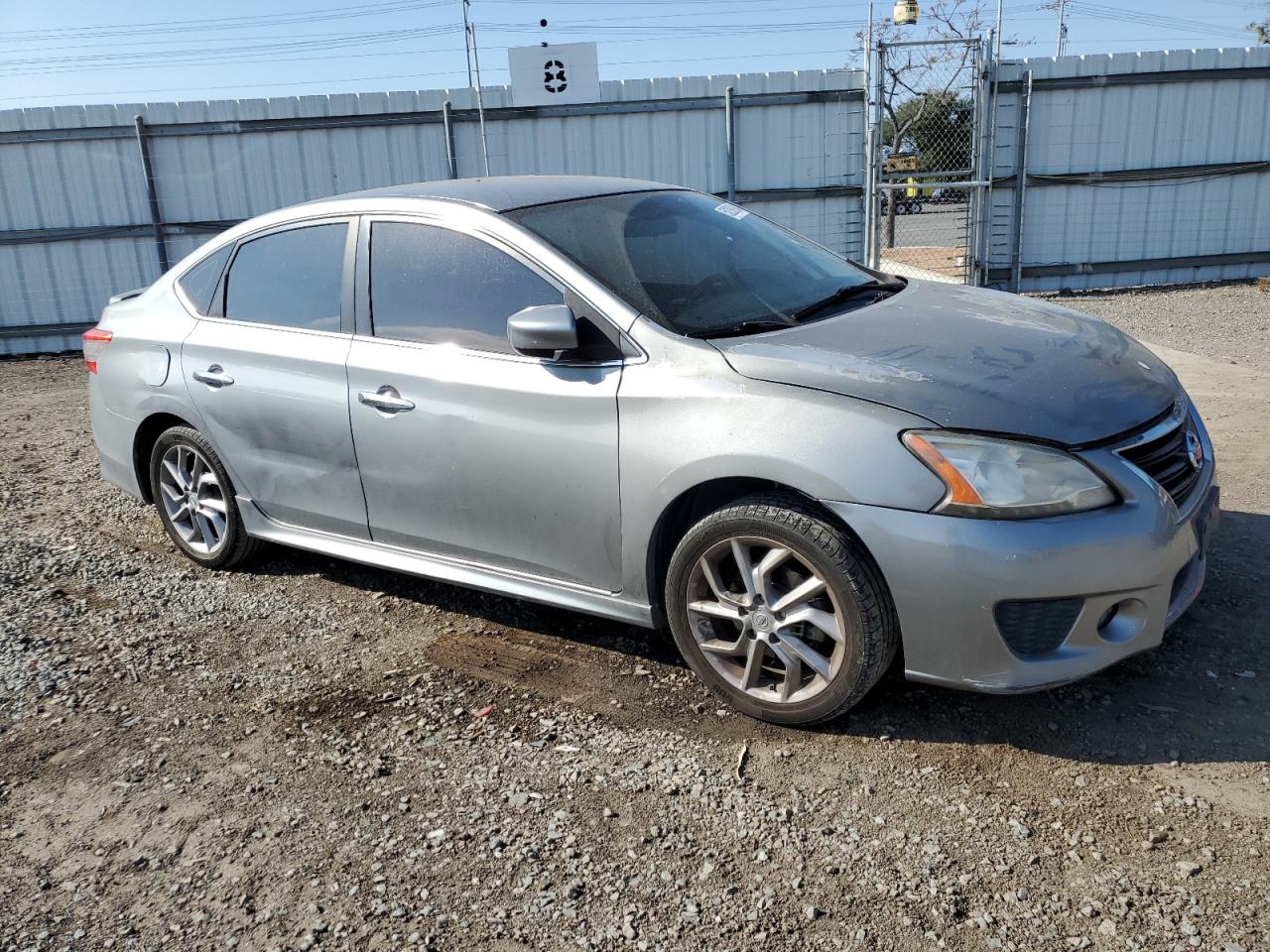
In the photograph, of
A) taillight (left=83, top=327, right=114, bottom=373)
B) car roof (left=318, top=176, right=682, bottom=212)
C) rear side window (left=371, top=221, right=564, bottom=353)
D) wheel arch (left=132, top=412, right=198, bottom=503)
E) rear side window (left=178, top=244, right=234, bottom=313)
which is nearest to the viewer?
rear side window (left=371, top=221, right=564, bottom=353)

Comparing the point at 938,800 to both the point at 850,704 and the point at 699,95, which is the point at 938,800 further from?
the point at 699,95

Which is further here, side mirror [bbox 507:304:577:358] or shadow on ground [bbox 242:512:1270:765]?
side mirror [bbox 507:304:577:358]

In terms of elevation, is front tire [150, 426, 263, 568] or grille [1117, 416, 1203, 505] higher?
grille [1117, 416, 1203, 505]

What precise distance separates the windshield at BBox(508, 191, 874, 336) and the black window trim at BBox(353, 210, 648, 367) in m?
0.11

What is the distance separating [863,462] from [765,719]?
37.1 inches

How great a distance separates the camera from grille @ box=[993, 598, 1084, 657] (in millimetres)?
2896

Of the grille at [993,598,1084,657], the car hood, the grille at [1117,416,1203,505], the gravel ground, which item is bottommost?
the gravel ground

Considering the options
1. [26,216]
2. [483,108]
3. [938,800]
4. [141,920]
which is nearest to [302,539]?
[141,920]

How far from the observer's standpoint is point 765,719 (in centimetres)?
337

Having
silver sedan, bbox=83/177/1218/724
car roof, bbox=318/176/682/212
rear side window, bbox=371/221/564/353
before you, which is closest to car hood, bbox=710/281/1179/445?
silver sedan, bbox=83/177/1218/724

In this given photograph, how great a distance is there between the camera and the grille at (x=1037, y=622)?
2.90 meters

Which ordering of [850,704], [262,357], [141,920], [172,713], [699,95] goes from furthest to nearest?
[699,95] < [262,357] < [172,713] < [850,704] < [141,920]

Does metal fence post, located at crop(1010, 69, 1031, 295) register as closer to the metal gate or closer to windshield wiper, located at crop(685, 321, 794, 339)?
the metal gate

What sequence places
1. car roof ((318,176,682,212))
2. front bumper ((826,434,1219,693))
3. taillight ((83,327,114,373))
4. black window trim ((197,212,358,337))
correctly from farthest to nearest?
1. taillight ((83,327,114,373))
2. black window trim ((197,212,358,337))
3. car roof ((318,176,682,212))
4. front bumper ((826,434,1219,693))
